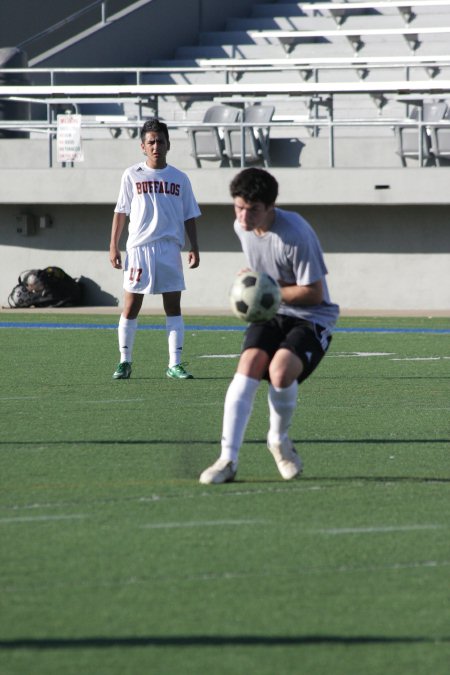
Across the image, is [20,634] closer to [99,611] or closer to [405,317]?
[99,611]

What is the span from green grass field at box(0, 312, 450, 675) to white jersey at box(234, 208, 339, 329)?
897 mm

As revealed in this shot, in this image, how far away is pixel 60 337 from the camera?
1689 centimetres

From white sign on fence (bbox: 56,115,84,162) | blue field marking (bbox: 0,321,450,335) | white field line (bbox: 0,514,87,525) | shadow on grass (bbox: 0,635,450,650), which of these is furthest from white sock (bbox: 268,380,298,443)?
white sign on fence (bbox: 56,115,84,162)

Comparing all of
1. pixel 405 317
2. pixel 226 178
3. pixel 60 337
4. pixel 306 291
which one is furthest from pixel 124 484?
pixel 226 178

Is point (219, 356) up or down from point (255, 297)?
down

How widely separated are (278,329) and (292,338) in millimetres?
152

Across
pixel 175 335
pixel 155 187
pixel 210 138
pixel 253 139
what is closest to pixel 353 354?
pixel 175 335

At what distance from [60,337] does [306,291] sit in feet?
34.5

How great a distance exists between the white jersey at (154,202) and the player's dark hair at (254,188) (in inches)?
208

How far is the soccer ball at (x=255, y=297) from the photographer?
21.0 ft

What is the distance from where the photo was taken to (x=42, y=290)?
76.0 feet

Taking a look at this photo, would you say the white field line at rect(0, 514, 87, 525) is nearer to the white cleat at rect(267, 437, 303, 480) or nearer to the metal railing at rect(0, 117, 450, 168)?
the white cleat at rect(267, 437, 303, 480)

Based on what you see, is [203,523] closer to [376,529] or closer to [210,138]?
[376,529]

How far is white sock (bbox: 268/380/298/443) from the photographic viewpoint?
263 inches
